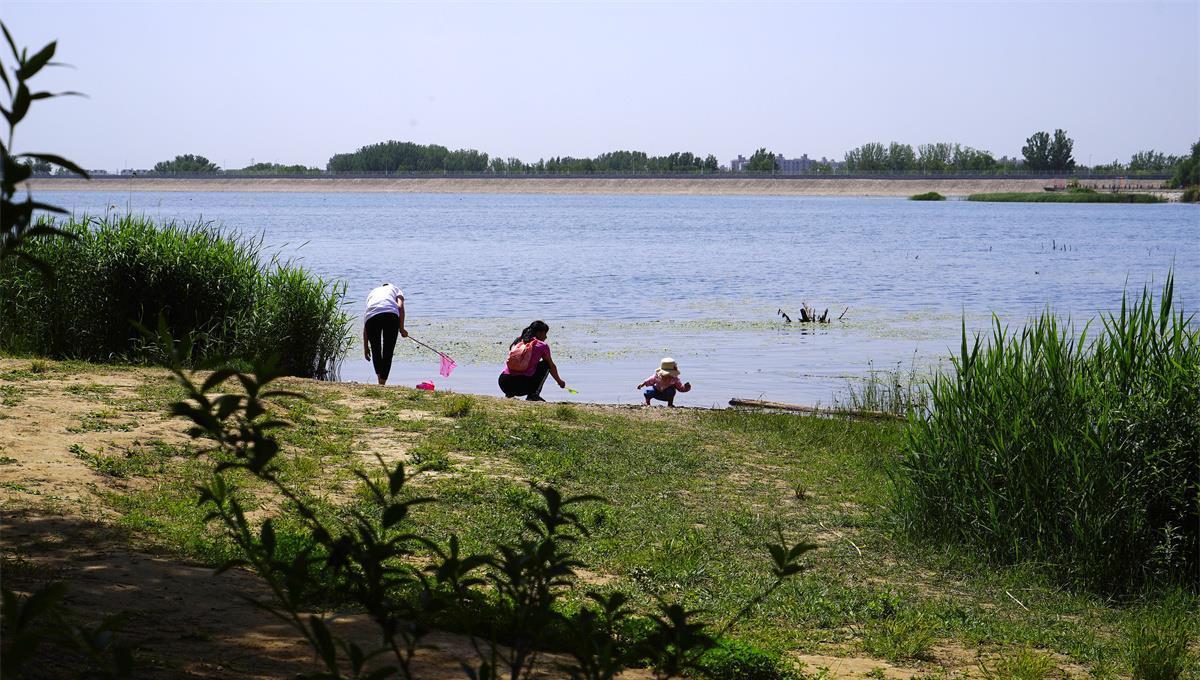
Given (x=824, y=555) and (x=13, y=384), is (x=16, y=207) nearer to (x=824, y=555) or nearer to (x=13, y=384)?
(x=824, y=555)

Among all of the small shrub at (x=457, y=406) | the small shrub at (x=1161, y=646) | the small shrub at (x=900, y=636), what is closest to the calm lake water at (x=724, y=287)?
the small shrub at (x=457, y=406)

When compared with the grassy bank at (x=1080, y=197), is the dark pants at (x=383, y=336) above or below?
below

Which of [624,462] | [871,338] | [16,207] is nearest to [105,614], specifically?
[16,207]

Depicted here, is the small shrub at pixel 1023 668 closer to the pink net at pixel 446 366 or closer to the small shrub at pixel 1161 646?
the small shrub at pixel 1161 646

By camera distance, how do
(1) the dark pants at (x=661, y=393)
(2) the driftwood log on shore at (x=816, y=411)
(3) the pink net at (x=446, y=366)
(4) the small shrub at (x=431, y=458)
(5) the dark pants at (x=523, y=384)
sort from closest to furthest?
(4) the small shrub at (x=431, y=458), (2) the driftwood log on shore at (x=816, y=411), (5) the dark pants at (x=523, y=384), (1) the dark pants at (x=661, y=393), (3) the pink net at (x=446, y=366)

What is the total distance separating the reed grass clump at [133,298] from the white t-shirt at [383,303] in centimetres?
116

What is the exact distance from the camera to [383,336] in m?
14.1

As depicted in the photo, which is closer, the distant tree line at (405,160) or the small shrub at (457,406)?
the small shrub at (457,406)

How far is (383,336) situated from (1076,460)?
8.93 metres

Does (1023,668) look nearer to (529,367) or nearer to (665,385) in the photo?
(529,367)

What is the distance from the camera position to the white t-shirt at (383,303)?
1395 cm

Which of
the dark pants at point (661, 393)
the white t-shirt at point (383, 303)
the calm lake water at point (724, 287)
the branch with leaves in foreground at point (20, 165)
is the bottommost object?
the calm lake water at point (724, 287)

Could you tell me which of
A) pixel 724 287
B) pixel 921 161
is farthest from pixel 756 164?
pixel 724 287

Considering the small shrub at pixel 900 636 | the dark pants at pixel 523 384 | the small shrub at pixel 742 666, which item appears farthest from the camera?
the dark pants at pixel 523 384
